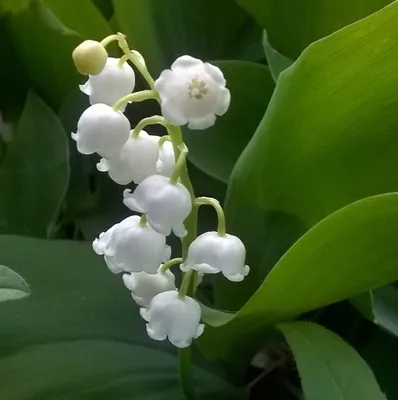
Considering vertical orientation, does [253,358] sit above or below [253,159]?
below

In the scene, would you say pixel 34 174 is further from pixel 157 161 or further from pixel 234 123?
pixel 157 161

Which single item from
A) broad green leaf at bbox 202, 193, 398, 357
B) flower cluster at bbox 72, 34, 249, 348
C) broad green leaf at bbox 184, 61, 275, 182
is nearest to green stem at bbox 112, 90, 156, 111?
flower cluster at bbox 72, 34, 249, 348

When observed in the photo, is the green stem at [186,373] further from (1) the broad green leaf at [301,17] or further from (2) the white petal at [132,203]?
(1) the broad green leaf at [301,17]

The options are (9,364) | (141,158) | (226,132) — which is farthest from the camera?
(226,132)

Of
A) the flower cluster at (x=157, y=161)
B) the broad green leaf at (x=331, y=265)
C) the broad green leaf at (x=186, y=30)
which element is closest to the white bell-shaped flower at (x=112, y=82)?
the flower cluster at (x=157, y=161)

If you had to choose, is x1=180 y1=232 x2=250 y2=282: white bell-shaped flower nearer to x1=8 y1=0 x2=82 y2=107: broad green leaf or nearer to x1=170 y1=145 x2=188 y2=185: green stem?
x1=170 y1=145 x2=188 y2=185: green stem

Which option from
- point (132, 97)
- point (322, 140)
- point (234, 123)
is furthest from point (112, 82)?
point (234, 123)

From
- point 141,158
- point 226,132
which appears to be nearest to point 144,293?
point 141,158

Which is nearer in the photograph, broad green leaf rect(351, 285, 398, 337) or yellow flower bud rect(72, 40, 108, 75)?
yellow flower bud rect(72, 40, 108, 75)

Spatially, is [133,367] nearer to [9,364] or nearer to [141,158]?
[9,364]
